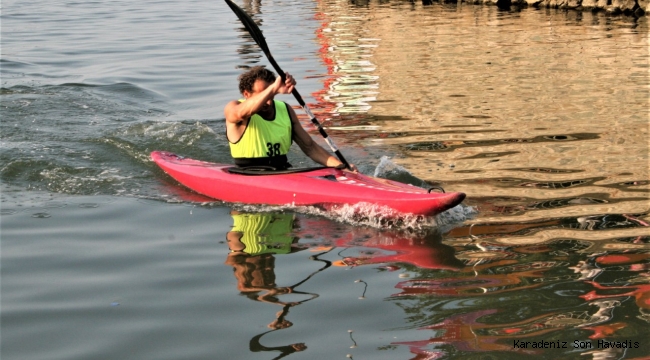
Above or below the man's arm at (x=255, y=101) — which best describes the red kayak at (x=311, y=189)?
below

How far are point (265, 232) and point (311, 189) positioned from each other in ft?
2.05

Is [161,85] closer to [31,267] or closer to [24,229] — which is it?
[24,229]

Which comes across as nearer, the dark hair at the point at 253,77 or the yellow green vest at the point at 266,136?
the dark hair at the point at 253,77

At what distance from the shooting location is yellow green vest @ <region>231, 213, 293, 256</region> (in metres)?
5.97

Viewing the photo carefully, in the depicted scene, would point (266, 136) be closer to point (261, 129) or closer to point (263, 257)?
point (261, 129)

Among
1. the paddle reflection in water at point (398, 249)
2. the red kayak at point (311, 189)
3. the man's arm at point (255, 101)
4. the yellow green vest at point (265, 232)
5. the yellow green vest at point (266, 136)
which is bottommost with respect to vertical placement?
the paddle reflection in water at point (398, 249)

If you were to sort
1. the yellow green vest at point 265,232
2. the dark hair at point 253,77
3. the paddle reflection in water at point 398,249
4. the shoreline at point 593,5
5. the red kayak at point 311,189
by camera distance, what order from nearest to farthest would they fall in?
the paddle reflection in water at point 398,249
the yellow green vest at point 265,232
the red kayak at point 311,189
the dark hair at point 253,77
the shoreline at point 593,5

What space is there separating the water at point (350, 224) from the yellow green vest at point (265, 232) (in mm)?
29

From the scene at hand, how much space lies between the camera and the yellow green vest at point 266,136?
7.24 meters

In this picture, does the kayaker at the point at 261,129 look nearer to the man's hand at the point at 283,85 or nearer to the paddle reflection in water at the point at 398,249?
the man's hand at the point at 283,85

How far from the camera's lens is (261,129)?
285 inches

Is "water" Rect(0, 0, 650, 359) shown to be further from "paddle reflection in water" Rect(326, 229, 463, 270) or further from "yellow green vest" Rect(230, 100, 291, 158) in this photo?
"yellow green vest" Rect(230, 100, 291, 158)

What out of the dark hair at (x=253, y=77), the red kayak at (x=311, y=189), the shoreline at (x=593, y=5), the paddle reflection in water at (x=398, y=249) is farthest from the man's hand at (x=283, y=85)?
the shoreline at (x=593, y=5)

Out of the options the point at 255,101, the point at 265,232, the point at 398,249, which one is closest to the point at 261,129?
the point at 255,101
